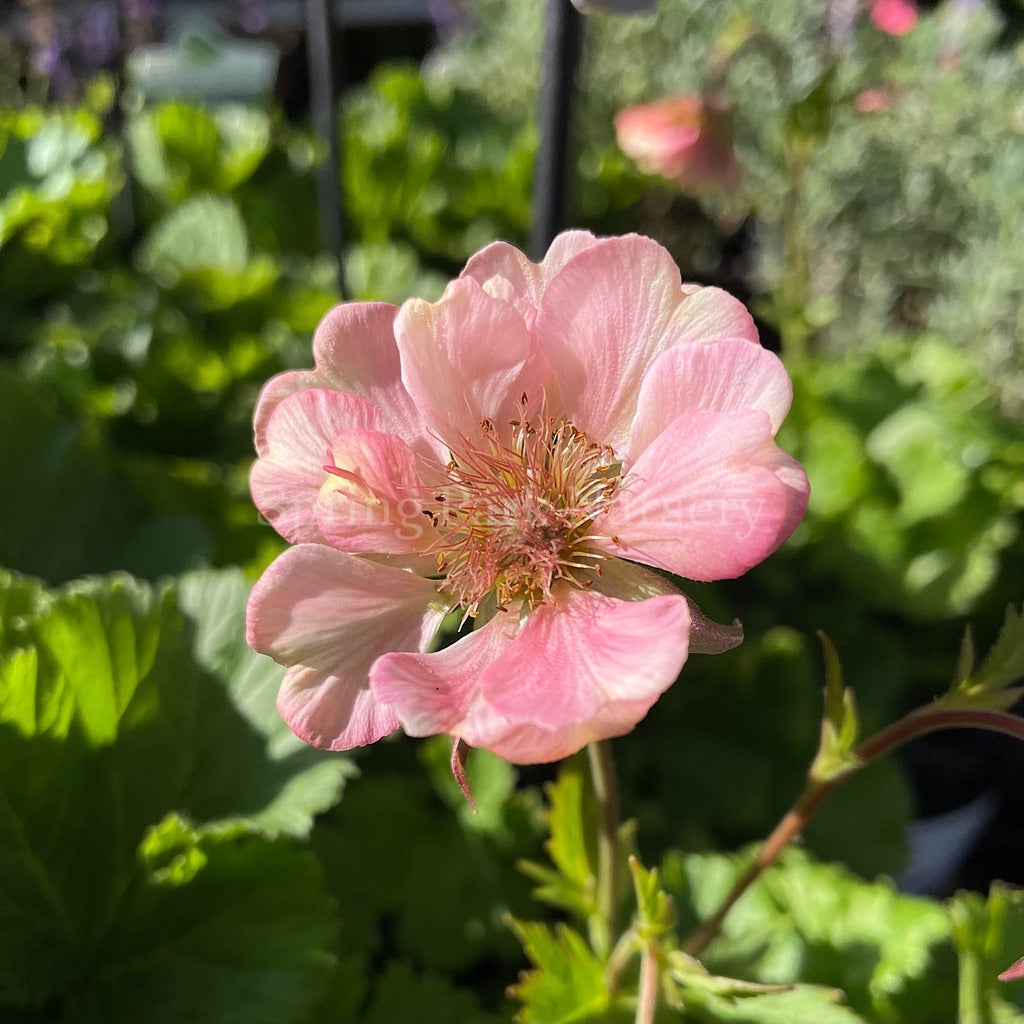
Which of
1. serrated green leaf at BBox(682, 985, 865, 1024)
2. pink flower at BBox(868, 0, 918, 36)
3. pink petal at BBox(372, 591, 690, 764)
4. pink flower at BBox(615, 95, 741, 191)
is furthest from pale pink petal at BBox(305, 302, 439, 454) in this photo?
pink flower at BBox(868, 0, 918, 36)

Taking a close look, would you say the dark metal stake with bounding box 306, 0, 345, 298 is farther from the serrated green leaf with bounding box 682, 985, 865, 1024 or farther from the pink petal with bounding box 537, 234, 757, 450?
the serrated green leaf with bounding box 682, 985, 865, 1024

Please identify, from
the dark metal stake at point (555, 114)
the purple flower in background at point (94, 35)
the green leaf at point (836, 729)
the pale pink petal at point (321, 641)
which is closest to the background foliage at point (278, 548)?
the green leaf at point (836, 729)

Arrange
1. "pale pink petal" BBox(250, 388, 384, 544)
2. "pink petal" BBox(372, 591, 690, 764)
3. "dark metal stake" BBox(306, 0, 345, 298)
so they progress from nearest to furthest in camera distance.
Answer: "pink petal" BBox(372, 591, 690, 764)
"pale pink petal" BBox(250, 388, 384, 544)
"dark metal stake" BBox(306, 0, 345, 298)

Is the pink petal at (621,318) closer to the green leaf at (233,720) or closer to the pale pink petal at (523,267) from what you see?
the pale pink petal at (523,267)

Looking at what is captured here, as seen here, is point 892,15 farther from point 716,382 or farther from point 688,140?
point 716,382

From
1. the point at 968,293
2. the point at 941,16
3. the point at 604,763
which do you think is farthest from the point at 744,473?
the point at 941,16

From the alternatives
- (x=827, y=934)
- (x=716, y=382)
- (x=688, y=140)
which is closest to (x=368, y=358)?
(x=716, y=382)

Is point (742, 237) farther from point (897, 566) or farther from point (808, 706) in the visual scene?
point (808, 706)
